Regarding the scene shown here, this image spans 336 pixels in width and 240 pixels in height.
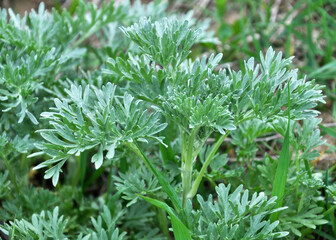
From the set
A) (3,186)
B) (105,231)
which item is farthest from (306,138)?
(3,186)

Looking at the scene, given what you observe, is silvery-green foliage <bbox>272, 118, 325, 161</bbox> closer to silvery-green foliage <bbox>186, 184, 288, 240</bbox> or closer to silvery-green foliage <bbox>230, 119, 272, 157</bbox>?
silvery-green foliage <bbox>230, 119, 272, 157</bbox>

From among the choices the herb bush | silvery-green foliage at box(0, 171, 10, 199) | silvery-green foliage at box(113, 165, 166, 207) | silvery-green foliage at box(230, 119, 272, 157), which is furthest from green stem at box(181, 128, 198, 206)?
silvery-green foliage at box(0, 171, 10, 199)

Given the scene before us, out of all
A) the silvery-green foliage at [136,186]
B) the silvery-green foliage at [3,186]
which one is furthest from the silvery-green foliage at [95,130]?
the silvery-green foliage at [3,186]

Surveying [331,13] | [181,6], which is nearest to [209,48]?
[181,6]

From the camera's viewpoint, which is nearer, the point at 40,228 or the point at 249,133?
the point at 40,228

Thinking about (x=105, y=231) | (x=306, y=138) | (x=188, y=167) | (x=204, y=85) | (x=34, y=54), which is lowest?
(x=105, y=231)

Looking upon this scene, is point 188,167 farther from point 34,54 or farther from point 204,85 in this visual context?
point 34,54

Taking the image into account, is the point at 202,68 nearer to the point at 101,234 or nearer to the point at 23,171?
the point at 101,234

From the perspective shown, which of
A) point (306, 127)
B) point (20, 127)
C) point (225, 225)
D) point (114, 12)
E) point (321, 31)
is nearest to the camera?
point (225, 225)

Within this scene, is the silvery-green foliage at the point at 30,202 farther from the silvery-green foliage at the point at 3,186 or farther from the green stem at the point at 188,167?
the green stem at the point at 188,167
